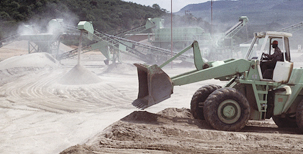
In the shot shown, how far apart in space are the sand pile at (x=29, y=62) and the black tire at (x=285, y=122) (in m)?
15.1

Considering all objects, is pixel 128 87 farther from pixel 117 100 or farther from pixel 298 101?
pixel 298 101

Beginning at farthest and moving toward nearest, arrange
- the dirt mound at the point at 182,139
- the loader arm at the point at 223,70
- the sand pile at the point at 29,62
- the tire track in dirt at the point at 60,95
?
the sand pile at the point at 29,62, the tire track in dirt at the point at 60,95, the loader arm at the point at 223,70, the dirt mound at the point at 182,139

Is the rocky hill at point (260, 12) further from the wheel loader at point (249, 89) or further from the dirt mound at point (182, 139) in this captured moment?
the dirt mound at point (182, 139)

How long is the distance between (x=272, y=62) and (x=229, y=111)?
1494 millimetres

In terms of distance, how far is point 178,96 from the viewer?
1273 centimetres

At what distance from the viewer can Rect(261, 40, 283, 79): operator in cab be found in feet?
23.4

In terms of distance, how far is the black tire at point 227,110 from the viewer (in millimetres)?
6875

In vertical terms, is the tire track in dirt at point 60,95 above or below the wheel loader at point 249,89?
below

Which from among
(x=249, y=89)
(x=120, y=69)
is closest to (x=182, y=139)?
→ (x=249, y=89)

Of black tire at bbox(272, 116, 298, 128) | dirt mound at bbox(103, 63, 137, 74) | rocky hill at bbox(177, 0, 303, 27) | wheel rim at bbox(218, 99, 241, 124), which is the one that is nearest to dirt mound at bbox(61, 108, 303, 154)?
black tire at bbox(272, 116, 298, 128)

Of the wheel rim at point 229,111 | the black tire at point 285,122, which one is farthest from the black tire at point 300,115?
the wheel rim at point 229,111

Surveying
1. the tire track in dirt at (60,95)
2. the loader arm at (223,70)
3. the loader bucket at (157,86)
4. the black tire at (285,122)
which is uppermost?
the loader arm at (223,70)

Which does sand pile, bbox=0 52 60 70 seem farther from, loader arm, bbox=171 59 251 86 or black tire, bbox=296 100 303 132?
black tire, bbox=296 100 303 132

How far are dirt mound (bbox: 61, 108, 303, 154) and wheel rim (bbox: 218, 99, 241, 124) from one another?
15.2 inches
